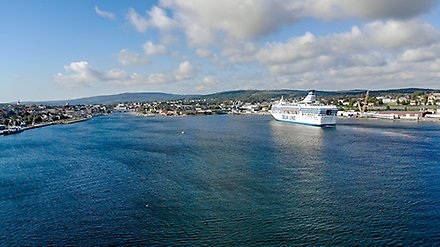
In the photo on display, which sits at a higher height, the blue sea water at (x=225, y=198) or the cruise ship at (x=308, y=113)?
the cruise ship at (x=308, y=113)

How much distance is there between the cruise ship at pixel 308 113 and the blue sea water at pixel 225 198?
13048 mm

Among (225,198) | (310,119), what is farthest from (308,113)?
(225,198)

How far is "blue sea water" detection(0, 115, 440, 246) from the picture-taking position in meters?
6.83

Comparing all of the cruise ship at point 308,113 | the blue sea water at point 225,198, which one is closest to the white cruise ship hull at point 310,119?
the cruise ship at point 308,113

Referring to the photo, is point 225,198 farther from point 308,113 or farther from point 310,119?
point 308,113

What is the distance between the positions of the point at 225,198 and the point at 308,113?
2335cm

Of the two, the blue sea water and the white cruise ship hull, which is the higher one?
the white cruise ship hull

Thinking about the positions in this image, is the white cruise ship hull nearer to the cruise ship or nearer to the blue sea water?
the cruise ship

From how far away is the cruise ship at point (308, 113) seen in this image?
2884 cm

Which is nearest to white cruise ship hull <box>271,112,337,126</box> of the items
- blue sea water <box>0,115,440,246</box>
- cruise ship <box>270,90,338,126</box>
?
cruise ship <box>270,90,338,126</box>

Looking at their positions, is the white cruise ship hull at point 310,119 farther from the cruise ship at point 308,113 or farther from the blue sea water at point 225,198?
the blue sea water at point 225,198

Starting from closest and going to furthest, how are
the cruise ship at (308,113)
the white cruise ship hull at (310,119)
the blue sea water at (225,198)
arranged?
the blue sea water at (225,198) < the white cruise ship hull at (310,119) < the cruise ship at (308,113)

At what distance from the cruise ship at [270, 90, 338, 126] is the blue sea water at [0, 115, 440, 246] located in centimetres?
1305

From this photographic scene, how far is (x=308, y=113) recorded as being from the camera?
30.8 m
